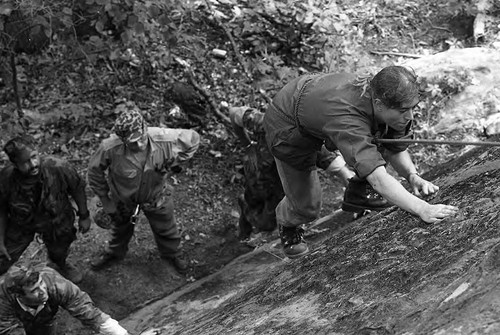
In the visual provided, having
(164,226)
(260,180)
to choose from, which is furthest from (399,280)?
(164,226)

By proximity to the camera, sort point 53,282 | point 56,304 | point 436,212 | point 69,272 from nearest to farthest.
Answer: point 436,212, point 53,282, point 56,304, point 69,272

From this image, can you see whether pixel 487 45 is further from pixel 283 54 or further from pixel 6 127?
pixel 6 127

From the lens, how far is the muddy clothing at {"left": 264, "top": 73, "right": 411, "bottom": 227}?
11.3 ft

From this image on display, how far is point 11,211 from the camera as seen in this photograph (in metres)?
5.61

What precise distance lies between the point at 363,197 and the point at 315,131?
158 centimetres

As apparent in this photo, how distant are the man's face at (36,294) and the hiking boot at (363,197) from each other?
8.54 feet

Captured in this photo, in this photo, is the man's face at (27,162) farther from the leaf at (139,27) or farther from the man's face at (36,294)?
the leaf at (139,27)

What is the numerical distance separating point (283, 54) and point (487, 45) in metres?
2.88

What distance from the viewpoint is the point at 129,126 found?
17.0 feet

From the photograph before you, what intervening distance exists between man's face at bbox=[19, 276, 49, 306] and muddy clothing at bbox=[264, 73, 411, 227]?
2.02 m

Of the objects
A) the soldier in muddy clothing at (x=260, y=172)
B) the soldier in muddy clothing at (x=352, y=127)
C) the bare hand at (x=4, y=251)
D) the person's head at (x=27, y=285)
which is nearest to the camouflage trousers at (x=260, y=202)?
the soldier in muddy clothing at (x=260, y=172)

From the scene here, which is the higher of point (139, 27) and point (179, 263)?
point (139, 27)

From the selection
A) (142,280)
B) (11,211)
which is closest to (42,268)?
(11,211)

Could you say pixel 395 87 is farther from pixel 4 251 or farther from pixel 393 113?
pixel 4 251
